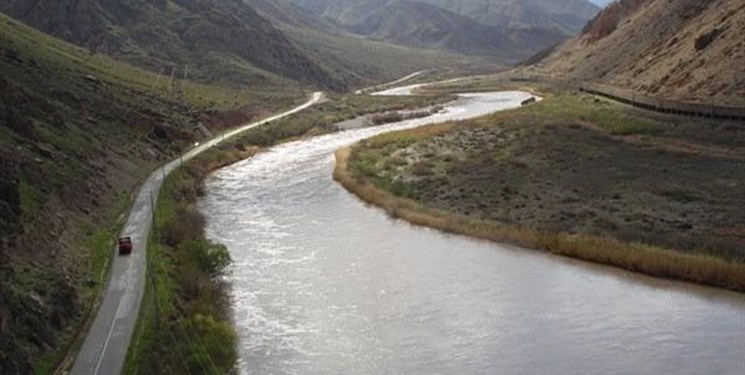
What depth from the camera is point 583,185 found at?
48.9 metres

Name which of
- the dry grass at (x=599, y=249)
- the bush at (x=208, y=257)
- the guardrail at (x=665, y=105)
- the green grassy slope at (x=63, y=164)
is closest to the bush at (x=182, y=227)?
the bush at (x=208, y=257)

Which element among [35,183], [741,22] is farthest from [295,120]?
[35,183]

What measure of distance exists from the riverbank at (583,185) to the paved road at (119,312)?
14.5 metres

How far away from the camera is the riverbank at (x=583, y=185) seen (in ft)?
118

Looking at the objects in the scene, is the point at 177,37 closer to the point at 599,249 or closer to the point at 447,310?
the point at 599,249

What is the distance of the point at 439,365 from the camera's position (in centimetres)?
2589

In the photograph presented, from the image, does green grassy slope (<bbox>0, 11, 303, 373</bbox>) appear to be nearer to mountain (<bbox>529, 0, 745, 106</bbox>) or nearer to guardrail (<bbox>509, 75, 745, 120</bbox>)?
guardrail (<bbox>509, 75, 745, 120</bbox>)

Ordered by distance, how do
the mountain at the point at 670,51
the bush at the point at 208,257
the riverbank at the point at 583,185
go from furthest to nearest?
1. the mountain at the point at 670,51
2. the riverbank at the point at 583,185
3. the bush at the point at 208,257

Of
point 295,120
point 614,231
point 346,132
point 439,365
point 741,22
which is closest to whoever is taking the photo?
point 439,365

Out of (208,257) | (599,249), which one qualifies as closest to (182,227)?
(208,257)

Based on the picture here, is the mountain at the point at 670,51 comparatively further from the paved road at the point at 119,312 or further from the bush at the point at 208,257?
the paved road at the point at 119,312

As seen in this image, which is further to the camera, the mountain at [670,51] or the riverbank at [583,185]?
the mountain at [670,51]

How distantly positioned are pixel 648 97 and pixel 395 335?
55393mm

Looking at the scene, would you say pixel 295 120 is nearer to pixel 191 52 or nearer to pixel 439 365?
pixel 191 52
